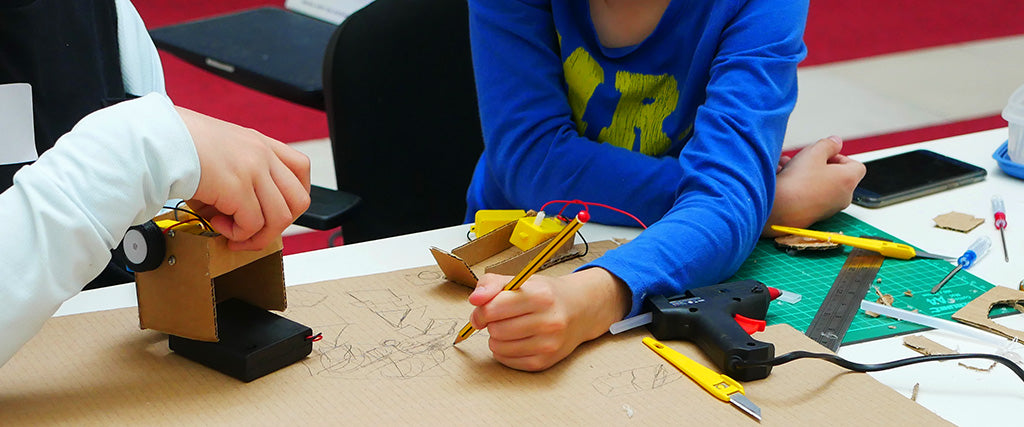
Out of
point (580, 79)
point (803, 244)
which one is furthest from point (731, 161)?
point (580, 79)

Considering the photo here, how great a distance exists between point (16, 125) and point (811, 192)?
33.4 inches

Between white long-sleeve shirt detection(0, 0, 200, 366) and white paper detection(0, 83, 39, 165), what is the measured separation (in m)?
0.35

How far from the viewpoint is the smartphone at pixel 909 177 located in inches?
44.4

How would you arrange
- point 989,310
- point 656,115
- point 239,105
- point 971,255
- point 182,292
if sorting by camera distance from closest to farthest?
point 182,292 → point 989,310 → point 971,255 → point 656,115 → point 239,105

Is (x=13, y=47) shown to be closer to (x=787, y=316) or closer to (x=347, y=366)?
(x=347, y=366)

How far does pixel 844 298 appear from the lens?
89 cm

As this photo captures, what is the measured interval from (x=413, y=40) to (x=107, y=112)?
816 mm

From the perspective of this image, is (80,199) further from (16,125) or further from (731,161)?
(731,161)

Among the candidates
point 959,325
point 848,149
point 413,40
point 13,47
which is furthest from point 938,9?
point 13,47

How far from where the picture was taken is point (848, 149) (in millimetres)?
2834

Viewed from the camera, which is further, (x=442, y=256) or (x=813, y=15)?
(x=813, y=15)

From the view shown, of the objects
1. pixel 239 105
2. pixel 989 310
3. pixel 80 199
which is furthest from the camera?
pixel 239 105

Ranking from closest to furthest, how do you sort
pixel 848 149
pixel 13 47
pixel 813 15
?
pixel 13 47
pixel 848 149
pixel 813 15

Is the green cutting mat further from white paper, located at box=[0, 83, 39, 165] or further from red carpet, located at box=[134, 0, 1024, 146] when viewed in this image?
red carpet, located at box=[134, 0, 1024, 146]
